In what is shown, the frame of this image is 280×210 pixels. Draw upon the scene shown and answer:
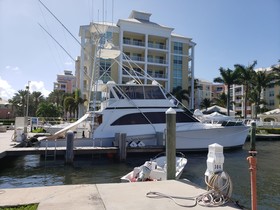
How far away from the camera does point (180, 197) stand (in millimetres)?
5629

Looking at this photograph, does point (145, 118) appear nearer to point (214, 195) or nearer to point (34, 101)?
point (214, 195)

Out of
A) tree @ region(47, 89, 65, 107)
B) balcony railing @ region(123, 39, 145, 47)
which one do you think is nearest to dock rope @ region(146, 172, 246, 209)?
balcony railing @ region(123, 39, 145, 47)

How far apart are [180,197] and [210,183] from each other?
A: 70 centimetres

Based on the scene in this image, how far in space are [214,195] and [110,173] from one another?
27.9ft

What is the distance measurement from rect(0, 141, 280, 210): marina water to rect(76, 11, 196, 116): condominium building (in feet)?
95.8

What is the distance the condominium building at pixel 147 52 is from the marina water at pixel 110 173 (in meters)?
29.2

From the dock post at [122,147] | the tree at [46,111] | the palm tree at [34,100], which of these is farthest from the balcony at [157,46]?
the palm tree at [34,100]

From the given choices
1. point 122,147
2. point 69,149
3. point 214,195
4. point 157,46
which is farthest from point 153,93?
point 157,46

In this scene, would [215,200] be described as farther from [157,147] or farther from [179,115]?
[179,115]

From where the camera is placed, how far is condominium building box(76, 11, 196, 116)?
156ft

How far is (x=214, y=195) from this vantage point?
5.59m

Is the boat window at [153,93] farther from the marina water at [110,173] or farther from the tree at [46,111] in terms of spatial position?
the tree at [46,111]

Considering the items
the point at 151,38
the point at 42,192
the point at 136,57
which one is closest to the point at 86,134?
the point at 42,192

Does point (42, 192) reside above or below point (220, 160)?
below
